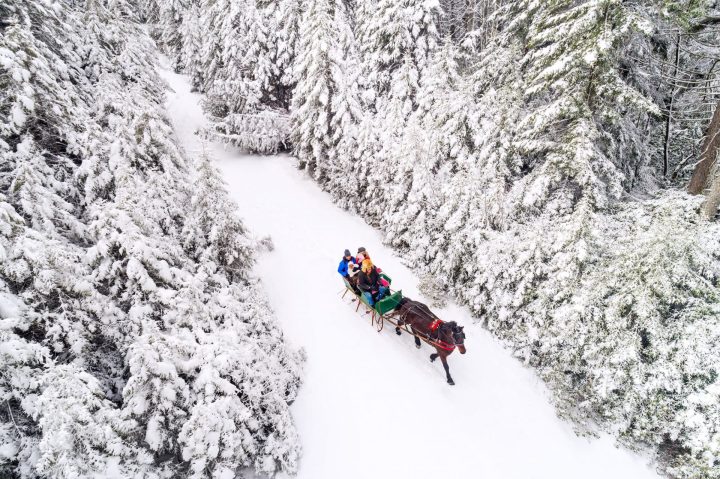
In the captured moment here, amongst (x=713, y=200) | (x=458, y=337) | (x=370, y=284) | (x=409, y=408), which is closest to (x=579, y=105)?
(x=713, y=200)

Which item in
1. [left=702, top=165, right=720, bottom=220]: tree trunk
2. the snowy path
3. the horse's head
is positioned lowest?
the snowy path

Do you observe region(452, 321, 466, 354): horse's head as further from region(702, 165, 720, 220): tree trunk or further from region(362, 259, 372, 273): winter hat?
region(702, 165, 720, 220): tree trunk

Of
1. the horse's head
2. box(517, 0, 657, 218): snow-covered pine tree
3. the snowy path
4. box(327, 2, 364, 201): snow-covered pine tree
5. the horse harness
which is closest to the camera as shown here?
the snowy path

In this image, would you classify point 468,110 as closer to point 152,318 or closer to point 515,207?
point 515,207

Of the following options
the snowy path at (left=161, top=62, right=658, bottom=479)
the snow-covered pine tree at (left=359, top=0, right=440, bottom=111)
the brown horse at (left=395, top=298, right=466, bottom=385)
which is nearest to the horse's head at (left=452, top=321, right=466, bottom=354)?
the brown horse at (left=395, top=298, right=466, bottom=385)

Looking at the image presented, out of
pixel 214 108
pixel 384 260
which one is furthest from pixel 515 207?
pixel 214 108

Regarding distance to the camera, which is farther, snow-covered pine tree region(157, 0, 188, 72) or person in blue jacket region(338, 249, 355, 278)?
snow-covered pine tree region(157, 0, 188, 72)

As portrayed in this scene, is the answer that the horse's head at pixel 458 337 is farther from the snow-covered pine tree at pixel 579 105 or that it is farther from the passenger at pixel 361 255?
the snow-covered pine tree at pixel 579 105

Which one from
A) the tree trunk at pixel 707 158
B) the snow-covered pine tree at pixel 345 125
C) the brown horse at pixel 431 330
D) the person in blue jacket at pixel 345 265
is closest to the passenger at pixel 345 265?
the person in blue jacket at pixel 345 265

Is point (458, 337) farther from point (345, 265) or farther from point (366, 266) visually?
point (345, 265)

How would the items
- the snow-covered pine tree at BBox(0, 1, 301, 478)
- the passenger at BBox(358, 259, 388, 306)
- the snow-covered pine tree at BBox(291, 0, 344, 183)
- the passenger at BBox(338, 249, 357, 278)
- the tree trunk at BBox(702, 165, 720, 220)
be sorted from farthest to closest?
1. the snow-covered pine tree at BBox(291, 0, 344, 183)
2. the passenger at BBox(338, 249, 357, 278)
3. the passenger at BBox(358, 259, 388, 306)
4. the tree trunk at BBox(702, 165, 720, 220)
5. the snow-covered pine tree at BBox(0, 1, 301, 478)
